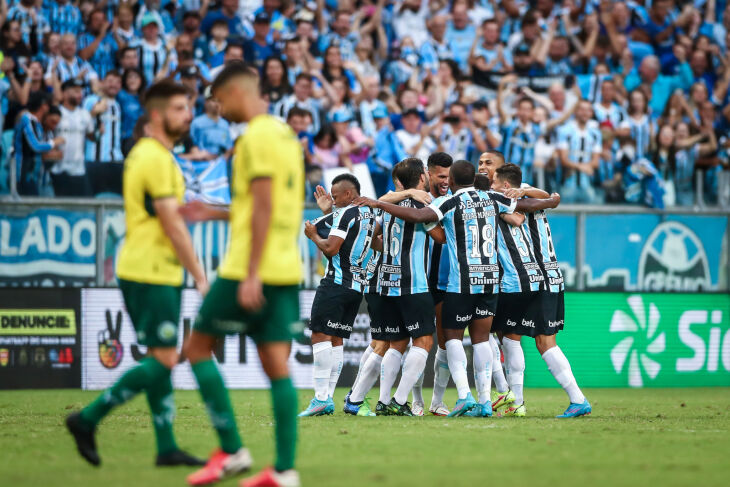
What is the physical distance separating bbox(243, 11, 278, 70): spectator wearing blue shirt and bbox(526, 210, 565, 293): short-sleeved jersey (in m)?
7.92

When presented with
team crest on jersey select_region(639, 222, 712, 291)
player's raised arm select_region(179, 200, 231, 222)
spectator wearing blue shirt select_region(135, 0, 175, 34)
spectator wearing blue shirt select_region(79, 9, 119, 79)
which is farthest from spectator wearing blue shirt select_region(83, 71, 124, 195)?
player's raised arm select_region(179, 200, 231, 222)

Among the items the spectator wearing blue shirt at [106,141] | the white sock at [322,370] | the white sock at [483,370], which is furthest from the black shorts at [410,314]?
the spectator wearing blue shirt at [106,141]

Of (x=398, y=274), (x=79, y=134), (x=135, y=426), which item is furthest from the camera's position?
(x=79, y=134)

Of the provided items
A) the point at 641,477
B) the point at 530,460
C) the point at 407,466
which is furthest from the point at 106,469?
the point at 641,477

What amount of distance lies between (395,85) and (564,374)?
9.67 m

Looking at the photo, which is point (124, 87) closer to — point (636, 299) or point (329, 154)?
point (329, 154)

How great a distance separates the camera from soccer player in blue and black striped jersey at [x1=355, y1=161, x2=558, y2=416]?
407 inches

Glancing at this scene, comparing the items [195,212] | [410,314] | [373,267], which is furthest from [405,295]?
[195,212]

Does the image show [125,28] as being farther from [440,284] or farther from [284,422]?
[284,422]

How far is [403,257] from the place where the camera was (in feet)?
34.2

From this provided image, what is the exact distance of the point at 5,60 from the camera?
15859 mm

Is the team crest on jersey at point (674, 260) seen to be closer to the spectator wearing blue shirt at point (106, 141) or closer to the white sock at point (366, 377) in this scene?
the white sock at point (366, 377)

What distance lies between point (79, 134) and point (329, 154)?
3.73 meters

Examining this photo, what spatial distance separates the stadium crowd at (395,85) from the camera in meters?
15.7
